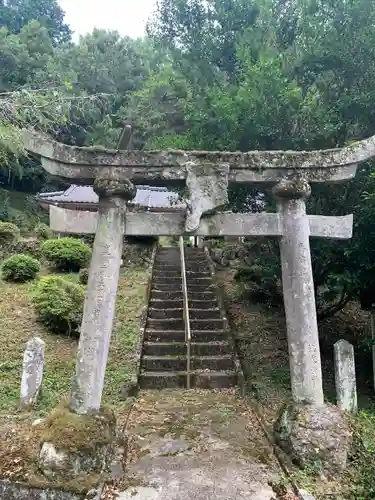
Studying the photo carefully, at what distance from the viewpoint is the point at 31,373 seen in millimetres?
7785

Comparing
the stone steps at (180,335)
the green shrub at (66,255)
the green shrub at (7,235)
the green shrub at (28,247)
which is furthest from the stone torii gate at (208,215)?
the green shrub at (7,235)

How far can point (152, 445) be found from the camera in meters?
6.53

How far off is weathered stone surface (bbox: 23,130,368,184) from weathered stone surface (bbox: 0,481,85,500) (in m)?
3.74

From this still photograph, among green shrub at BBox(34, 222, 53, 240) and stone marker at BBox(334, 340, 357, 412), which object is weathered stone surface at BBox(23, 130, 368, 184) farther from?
green shrub at BBox(34, 222, 53, 240)

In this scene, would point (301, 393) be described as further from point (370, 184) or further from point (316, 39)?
point (316, 39)

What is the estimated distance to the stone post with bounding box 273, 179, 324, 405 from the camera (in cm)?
605

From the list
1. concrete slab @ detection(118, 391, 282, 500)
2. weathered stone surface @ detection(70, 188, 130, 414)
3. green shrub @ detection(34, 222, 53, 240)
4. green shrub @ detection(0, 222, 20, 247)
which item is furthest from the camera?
green shrub @ detection(34, 222, 53, 240)

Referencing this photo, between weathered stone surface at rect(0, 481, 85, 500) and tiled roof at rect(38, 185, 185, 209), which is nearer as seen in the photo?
weathered stone surface at rect(0, 481, 85, 500)

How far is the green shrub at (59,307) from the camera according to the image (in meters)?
10.9

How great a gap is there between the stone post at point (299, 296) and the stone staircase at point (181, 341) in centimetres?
354

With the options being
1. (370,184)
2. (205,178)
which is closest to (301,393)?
(205,178)

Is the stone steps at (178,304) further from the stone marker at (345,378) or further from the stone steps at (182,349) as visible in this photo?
the stone marker at (345,378)

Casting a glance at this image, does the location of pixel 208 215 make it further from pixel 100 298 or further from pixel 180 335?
pixel 180 335

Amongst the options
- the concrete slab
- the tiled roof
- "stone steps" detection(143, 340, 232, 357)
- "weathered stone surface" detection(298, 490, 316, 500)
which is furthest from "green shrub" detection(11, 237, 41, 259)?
"weathered stone surface" detection(298, 490, 316, 500)
